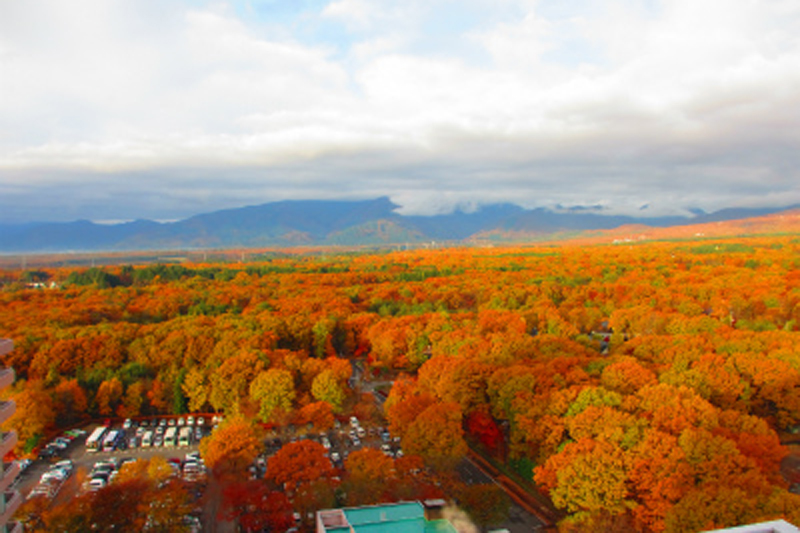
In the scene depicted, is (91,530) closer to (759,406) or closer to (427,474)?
(427,474)

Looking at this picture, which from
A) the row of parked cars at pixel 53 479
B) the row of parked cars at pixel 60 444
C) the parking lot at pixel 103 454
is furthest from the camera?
the row of parked cars at pixel 60 444

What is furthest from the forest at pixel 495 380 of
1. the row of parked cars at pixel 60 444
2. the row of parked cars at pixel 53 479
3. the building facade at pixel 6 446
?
the building facade at pixel 6 446

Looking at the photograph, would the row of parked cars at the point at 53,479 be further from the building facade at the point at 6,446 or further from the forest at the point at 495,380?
the building facade at the point at 6,446

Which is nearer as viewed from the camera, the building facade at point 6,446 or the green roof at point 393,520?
the building facade at point 6,446

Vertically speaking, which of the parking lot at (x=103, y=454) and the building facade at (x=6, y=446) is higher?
the building facade at (x=6, y=446)

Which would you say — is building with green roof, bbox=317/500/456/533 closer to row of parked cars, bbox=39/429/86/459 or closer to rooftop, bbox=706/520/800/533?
rooftop, bbox=706/520/800/533

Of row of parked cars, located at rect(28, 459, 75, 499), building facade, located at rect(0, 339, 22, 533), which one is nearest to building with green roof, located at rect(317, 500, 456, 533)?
building facade, located at rect(0, 339, 22, 533)

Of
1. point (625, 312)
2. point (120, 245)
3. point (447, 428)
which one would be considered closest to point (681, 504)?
point (447, 428)

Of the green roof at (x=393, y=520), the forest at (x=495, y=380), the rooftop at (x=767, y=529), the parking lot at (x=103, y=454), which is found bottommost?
the parking lot at (x=103, y=454)
